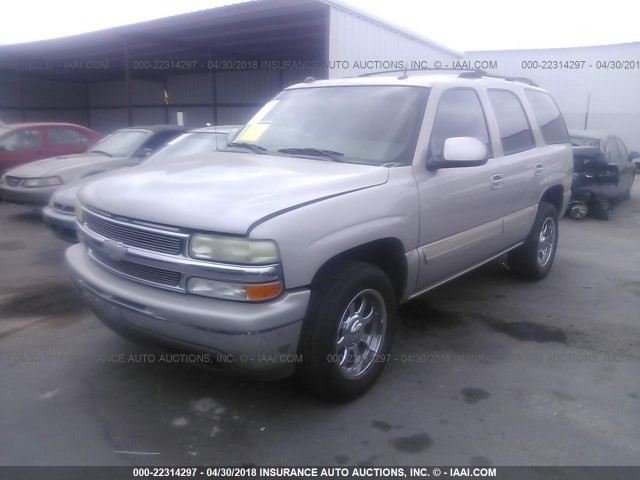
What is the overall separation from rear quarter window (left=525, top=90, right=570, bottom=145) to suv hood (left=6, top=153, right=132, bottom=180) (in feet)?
19.8

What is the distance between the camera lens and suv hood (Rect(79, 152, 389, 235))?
8.99 ft

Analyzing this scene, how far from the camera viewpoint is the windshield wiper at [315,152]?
12.1ft

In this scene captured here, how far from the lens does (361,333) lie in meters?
3.39

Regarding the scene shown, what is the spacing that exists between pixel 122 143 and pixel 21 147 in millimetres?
2951

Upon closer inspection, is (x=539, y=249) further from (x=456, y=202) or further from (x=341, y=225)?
(x=341, y=225)

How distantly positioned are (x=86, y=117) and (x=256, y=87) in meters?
9.89

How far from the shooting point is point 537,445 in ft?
9.62

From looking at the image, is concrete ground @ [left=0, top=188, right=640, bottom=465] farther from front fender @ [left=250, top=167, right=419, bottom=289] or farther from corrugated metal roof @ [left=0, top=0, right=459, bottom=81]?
corrugated metal roof @ [left=0, top=0, right=459, bottom=81]

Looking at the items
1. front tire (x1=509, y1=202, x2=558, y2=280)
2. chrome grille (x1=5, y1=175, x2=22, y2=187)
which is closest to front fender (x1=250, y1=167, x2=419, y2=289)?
front tire (x1=509, y1=202, x2=558, y2=280)

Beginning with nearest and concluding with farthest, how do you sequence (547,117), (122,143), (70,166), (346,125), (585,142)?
(346,125)
(547,117)
(70,166)
(122,143)
(585,142)

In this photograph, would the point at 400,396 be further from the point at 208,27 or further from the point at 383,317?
the point at 208,27

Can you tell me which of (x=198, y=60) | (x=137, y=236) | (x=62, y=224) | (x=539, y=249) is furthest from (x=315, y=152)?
(x=198, y=60)

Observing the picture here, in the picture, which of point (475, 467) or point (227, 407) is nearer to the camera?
point (475, 467)

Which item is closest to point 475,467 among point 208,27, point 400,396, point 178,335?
point 400,396
